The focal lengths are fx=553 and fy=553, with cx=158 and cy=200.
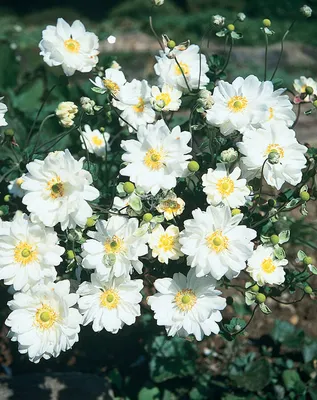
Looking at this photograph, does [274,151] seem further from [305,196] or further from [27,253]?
[27,253]

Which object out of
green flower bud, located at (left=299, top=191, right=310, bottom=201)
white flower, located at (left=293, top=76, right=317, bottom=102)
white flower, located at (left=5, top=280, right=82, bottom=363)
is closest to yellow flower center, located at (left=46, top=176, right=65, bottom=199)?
white flower, located at (left=5, top=280, right=82, bottom=363)

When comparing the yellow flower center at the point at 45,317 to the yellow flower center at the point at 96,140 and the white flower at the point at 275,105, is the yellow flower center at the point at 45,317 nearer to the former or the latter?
the yellow flower center at the point at 96,140

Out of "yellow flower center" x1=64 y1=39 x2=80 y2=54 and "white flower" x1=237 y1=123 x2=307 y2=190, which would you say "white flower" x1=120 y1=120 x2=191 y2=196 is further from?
"yellow flower center" x1=64 y1=39 x2=80 y2=54

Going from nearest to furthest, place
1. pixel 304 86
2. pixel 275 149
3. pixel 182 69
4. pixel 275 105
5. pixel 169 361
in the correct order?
pixel 275 149 → pixel 275 105 → pixel 182 69 → pixel 304 86 → pixel 169 361

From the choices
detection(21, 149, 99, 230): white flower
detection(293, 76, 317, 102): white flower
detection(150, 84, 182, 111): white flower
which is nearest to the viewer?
detection(21, 149, 99, 230): white flower

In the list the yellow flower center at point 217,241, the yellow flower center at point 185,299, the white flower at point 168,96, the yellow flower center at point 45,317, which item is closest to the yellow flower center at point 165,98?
the white flower at point 168,96

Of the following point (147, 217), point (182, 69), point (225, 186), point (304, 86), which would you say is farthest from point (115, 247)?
point (304, 86)
